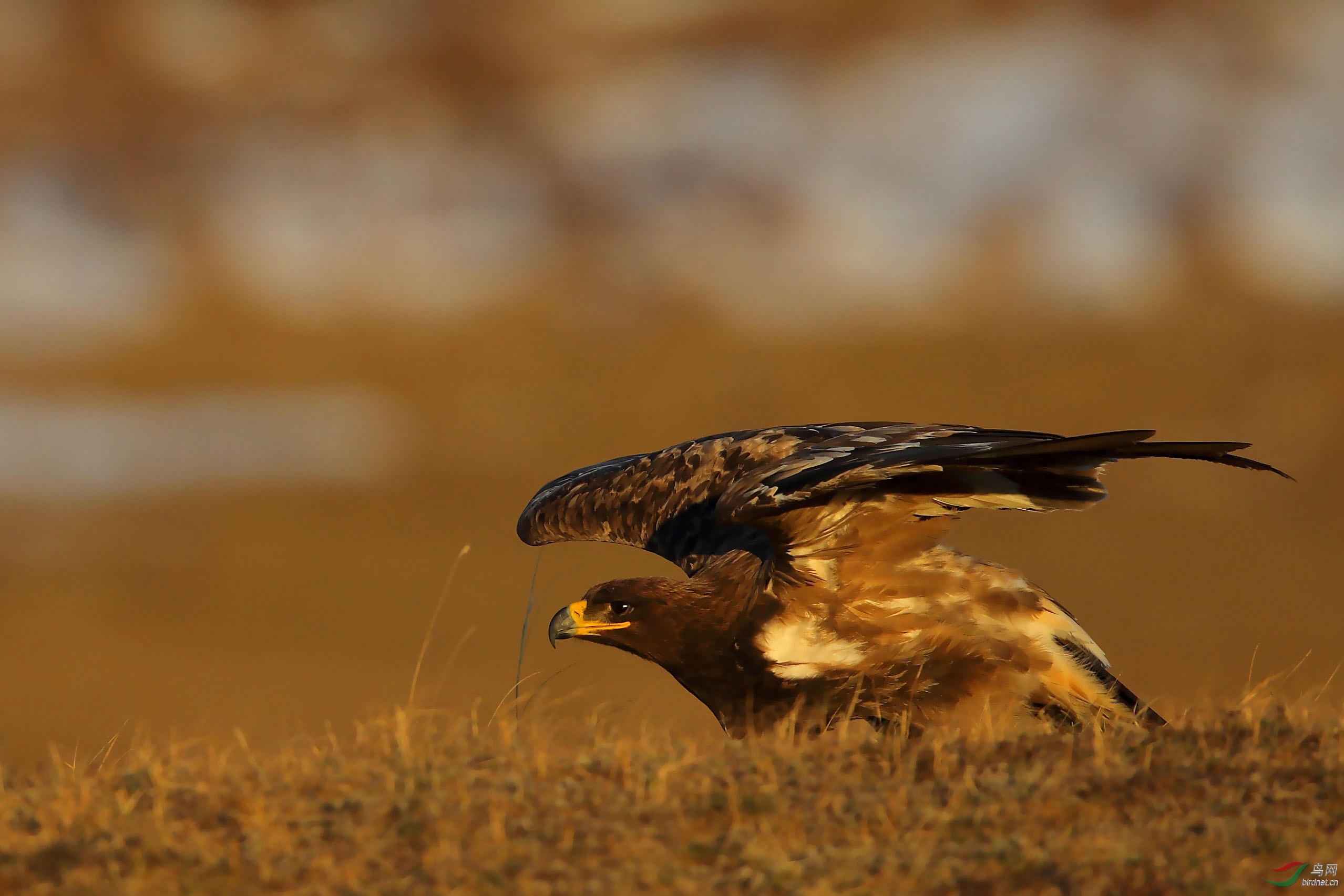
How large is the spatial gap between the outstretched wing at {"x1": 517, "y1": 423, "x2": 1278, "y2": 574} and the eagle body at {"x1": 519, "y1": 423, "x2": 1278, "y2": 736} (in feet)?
0.04

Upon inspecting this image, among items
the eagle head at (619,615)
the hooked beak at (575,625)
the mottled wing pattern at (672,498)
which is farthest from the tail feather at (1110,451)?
the hooked beak at (575,625)

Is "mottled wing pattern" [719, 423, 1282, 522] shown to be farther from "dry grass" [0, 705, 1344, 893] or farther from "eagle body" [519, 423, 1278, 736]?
"dry grass" [0, 705, 1344, 893]

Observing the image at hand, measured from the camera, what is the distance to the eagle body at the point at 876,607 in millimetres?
5137

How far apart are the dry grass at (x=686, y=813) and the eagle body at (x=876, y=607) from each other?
28.5 inches

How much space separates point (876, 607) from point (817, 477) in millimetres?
942

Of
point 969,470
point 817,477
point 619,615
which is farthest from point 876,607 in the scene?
point 619,615

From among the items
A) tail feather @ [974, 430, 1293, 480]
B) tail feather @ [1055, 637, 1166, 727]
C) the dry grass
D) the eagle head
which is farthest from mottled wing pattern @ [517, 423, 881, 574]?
the dry grass

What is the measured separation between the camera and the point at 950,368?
5103cm

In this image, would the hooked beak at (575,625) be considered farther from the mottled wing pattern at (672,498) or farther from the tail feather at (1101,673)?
the tail feather at (1101,673)

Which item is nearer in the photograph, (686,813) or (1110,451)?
(686,813)

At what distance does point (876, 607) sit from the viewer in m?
5.63

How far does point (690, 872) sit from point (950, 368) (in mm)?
48848

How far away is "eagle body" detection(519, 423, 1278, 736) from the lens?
5.14 meters

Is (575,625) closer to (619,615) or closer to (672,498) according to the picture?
(619,615)
